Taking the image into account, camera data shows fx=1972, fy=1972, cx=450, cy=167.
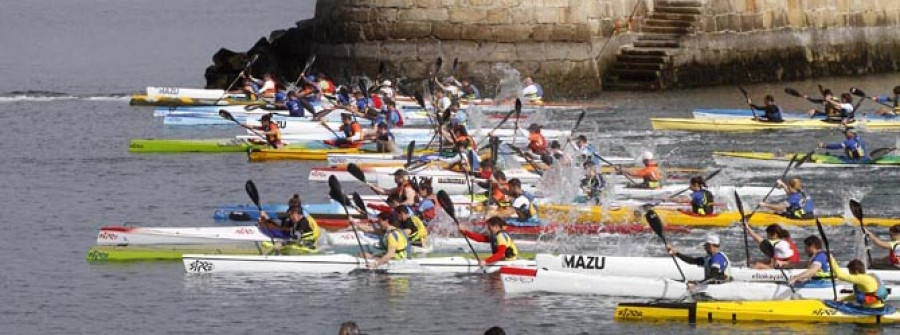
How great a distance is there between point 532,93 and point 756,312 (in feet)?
86.4

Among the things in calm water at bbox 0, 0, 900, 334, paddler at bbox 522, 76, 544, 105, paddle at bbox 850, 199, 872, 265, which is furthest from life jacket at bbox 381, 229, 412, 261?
paddler at bbox 522, 76, 544, 105

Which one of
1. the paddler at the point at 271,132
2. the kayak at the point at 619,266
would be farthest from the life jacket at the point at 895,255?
the paddler at the point at 271,132

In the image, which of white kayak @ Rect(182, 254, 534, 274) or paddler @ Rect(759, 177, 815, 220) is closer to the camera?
white kayak @ Rect(182, 254, 534, 274)

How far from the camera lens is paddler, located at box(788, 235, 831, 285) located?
2625 cm

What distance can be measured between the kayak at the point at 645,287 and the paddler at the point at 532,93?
2324 centimetres

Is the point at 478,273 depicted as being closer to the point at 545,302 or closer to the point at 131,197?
the point at 545,302

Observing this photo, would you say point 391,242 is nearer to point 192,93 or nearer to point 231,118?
point 231,118

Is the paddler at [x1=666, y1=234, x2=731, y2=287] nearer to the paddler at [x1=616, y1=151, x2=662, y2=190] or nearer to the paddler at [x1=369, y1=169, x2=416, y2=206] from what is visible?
the paddler at [x1=369, y1=169, x2=416, y2=206]

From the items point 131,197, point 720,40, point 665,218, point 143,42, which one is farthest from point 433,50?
point 143,42

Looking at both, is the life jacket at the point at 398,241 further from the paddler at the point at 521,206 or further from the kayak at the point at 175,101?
the kayak at the point at 175,101

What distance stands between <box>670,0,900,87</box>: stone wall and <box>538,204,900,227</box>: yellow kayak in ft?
74.8

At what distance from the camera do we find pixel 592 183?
34.5 metres

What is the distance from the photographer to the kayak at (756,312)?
25469 millimetres

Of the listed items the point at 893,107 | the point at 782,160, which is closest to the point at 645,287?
the point at 782,160
